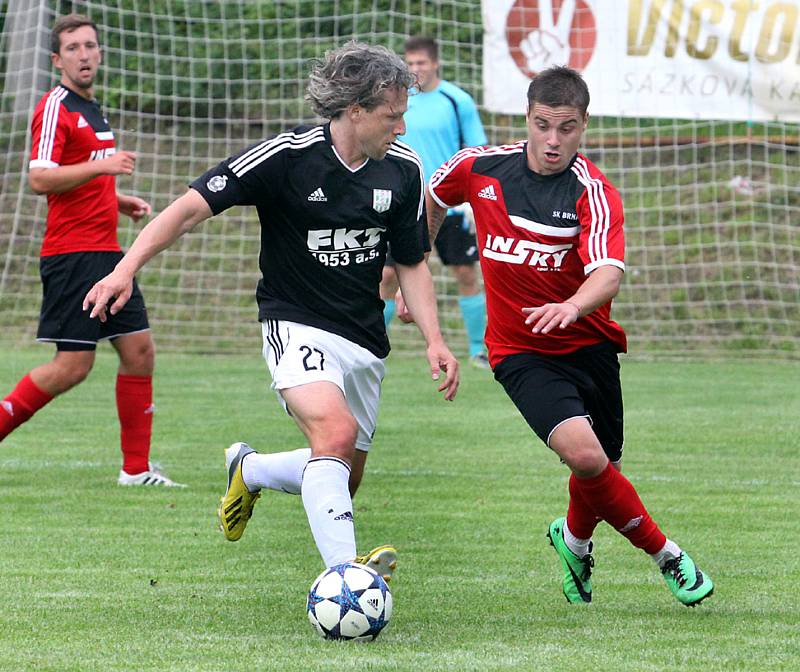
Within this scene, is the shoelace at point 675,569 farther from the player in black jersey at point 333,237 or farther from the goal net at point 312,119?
the goal net at point 312,119

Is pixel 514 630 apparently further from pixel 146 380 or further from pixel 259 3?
pixel 259 3

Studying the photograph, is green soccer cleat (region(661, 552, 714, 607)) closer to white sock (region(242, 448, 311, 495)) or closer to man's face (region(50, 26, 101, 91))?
white sock (region(242, 448, 311, 495))

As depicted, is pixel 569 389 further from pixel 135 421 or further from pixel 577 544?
pixel 135 421

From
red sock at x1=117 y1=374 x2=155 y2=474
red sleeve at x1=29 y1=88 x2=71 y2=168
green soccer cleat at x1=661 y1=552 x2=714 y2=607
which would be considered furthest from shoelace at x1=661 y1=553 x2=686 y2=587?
red sleeve at x1=29 y1=88 x2=71 y2=168

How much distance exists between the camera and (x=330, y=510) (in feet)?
13.3

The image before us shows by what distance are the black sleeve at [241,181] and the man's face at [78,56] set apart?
2477mm

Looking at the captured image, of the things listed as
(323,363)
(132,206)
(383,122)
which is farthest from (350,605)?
(132,206)

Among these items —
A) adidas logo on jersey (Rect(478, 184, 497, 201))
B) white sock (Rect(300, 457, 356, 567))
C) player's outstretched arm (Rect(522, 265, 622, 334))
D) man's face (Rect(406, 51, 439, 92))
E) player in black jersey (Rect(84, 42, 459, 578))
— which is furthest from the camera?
man's face (Rect(406, 51, 439, 92))

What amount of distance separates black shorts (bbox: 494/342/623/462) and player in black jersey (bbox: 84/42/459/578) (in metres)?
0.30

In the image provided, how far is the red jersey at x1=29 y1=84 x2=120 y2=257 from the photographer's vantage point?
6676 mm

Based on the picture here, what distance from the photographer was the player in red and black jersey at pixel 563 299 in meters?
4.55

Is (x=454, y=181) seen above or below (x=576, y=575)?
above

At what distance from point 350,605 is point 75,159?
11.9 ft

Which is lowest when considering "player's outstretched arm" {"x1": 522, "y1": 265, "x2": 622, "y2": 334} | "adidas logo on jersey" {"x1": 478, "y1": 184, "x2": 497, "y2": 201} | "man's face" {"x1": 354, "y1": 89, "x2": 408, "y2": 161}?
"player's outstretched arm" {"x1": 522, "y1": 265, "x2": 622, "y2": 334}
